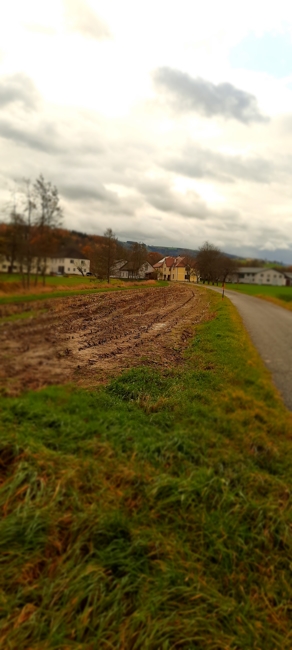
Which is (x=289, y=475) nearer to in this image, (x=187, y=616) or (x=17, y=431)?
(x=187, y=616)

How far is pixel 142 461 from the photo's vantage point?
167 inches

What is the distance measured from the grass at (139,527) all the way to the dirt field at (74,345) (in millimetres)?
469

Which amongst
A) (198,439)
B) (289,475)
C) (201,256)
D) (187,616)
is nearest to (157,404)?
(198,439)

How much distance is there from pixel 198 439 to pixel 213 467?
647 mm

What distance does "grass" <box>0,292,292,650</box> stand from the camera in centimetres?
250

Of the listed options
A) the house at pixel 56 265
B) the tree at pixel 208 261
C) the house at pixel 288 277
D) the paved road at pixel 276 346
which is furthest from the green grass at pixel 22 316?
the house at pixel 288 277

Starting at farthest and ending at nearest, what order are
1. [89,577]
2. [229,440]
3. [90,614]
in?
1. [229,440]
2. [89,577]
3. [90,614]

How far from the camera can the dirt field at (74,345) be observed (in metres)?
3.70

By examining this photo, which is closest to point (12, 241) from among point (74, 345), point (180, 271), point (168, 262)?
point (74, 345)

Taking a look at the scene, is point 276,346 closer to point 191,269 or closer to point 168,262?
point 168,262

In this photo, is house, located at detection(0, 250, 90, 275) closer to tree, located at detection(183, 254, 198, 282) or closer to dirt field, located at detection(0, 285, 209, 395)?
dirt field, located at detection(0, 285, 209, 395)

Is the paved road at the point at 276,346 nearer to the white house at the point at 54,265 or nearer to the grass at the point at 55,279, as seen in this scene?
the grass at the point at 55,279

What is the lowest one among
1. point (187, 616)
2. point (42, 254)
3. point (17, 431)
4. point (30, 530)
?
point (187, 616)

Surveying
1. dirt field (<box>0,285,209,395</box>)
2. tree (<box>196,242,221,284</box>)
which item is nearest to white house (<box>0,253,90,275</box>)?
dirt field (<box>0,285,209,395</box>)
